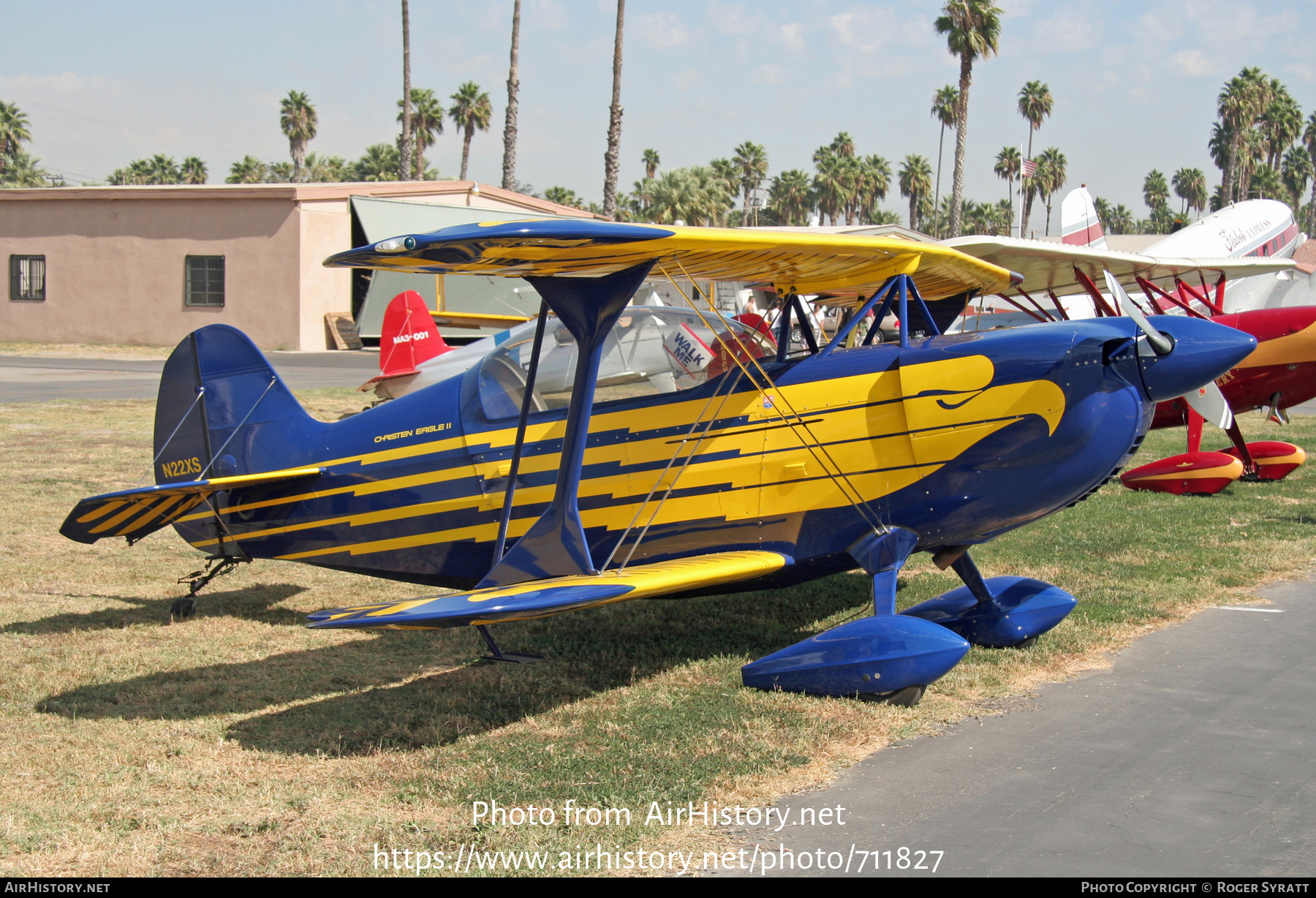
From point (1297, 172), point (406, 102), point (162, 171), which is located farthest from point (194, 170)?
point (1297, 172)

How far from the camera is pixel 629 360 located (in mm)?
5809

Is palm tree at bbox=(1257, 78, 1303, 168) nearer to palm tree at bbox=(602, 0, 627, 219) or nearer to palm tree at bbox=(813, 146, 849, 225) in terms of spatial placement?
palm tree at bbox=(813, 146, 849, 225)

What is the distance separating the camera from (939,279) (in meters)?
6.54

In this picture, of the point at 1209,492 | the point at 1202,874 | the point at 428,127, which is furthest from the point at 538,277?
the point at 428,127

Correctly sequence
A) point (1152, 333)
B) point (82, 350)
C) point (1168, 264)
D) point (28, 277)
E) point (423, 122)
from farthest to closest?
point (423, 122) → point (28, 277) → point (82, 350) → point (1168, 264) → point (1152, 333)

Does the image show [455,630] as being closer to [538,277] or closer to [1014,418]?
[538,277]

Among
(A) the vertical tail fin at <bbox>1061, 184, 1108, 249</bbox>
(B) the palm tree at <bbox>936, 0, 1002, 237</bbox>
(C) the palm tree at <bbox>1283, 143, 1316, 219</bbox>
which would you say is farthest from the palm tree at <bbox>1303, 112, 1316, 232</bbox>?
(A) the vertical tail fin at <bbox>1061, 184, 1108, 249</bbox>

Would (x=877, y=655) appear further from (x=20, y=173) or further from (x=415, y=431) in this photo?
(x=20, y=173)

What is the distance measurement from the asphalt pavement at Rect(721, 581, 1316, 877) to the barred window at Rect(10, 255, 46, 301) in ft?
126

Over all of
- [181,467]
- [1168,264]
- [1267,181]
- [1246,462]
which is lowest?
[1246,462]

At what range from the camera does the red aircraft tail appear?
14586 mm

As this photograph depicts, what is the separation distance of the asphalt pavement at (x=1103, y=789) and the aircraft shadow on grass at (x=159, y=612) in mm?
4275

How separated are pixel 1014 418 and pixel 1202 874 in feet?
7.54

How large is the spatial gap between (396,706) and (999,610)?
340cm
